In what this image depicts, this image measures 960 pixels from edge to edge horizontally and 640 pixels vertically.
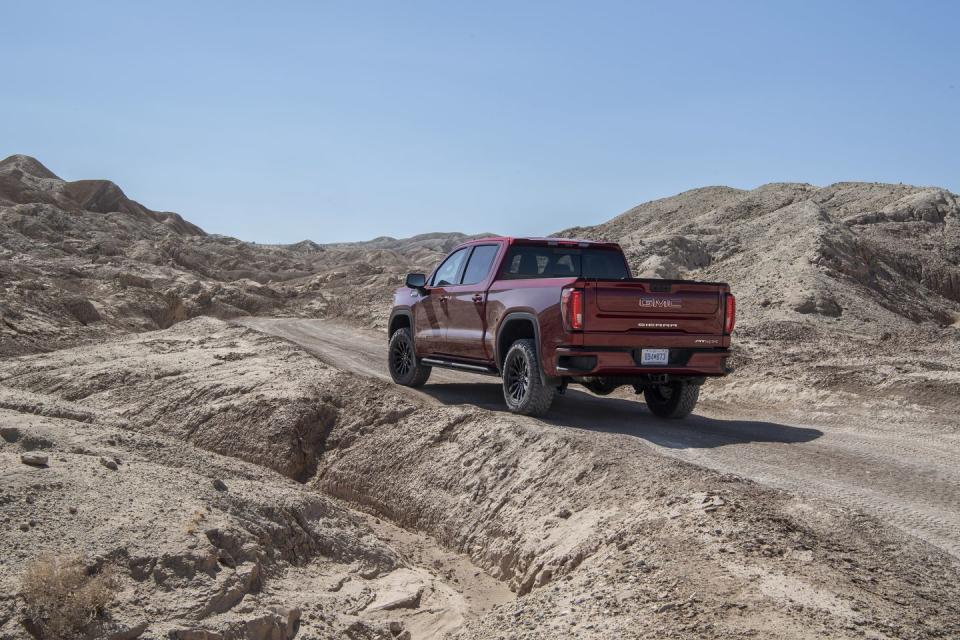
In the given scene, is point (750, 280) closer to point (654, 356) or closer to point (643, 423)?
point (643, 423)

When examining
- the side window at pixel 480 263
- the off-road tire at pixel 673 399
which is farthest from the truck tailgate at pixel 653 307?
the side window at pixel 480 263

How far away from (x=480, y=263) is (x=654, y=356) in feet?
8.62

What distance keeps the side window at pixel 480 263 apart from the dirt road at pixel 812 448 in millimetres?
1540

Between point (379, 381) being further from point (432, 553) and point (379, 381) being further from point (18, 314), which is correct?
point (18, 314)

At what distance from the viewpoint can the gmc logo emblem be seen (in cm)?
802

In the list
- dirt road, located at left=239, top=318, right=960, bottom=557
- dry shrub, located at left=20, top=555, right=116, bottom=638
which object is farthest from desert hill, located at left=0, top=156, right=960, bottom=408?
dry shrub, located at left=20, top=555, right=116, bottom=638

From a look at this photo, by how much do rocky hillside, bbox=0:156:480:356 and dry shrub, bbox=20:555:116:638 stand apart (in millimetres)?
14794

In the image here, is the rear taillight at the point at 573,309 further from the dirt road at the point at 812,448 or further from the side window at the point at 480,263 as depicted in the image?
the side window at the point at 480,263

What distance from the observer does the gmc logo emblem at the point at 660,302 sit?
8023mm

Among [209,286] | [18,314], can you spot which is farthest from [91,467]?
[209,286]

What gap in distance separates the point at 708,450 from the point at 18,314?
18.2 meters

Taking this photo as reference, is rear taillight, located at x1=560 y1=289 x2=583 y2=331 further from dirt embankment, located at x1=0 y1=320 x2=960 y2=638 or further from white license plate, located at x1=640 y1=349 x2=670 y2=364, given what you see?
dirt embankment, located at x1=0 y1=320 x2=960 y2=638

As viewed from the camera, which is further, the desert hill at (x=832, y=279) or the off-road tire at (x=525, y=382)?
the desert hill at (x=832, y=279)

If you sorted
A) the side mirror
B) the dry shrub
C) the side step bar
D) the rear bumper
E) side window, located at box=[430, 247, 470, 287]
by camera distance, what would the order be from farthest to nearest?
the side mirror
side window, located at box=[430, 247, 470, 287]
the side step bar
the rear bumper
the dry shrub
